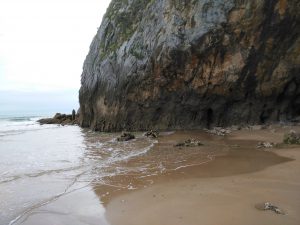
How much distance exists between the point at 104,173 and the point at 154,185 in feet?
7.36

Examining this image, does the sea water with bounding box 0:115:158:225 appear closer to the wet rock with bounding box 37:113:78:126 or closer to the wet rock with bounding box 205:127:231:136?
the wet rock with bounding box 205:127:231:136

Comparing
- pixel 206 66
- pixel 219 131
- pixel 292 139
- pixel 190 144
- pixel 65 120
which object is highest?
pixel 206 66

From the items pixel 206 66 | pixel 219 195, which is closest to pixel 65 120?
pixel 206 66

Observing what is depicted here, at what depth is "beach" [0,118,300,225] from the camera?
20.0ft

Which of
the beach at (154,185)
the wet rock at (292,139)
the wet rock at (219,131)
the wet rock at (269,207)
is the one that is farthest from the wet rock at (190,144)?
the wet rock at (269,207)

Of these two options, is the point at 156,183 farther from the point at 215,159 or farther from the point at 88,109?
the point at 88,109

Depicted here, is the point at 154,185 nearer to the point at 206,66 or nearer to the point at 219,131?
the point at 219,131

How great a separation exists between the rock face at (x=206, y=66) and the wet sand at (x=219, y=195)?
328 inches

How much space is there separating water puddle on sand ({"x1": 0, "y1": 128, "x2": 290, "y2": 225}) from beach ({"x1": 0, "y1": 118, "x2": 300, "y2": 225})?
2 centimetres

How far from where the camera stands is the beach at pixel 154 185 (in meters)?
6.11

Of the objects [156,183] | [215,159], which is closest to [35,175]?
[156,183]

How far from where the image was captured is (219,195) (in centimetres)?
695

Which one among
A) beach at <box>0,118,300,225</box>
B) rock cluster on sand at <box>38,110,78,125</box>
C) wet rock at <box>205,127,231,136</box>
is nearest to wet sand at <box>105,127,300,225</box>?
beach at <box>0,118,300,225</box>

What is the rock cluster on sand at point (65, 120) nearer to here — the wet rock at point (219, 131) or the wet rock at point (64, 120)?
the wet rock at point (64, 120)
